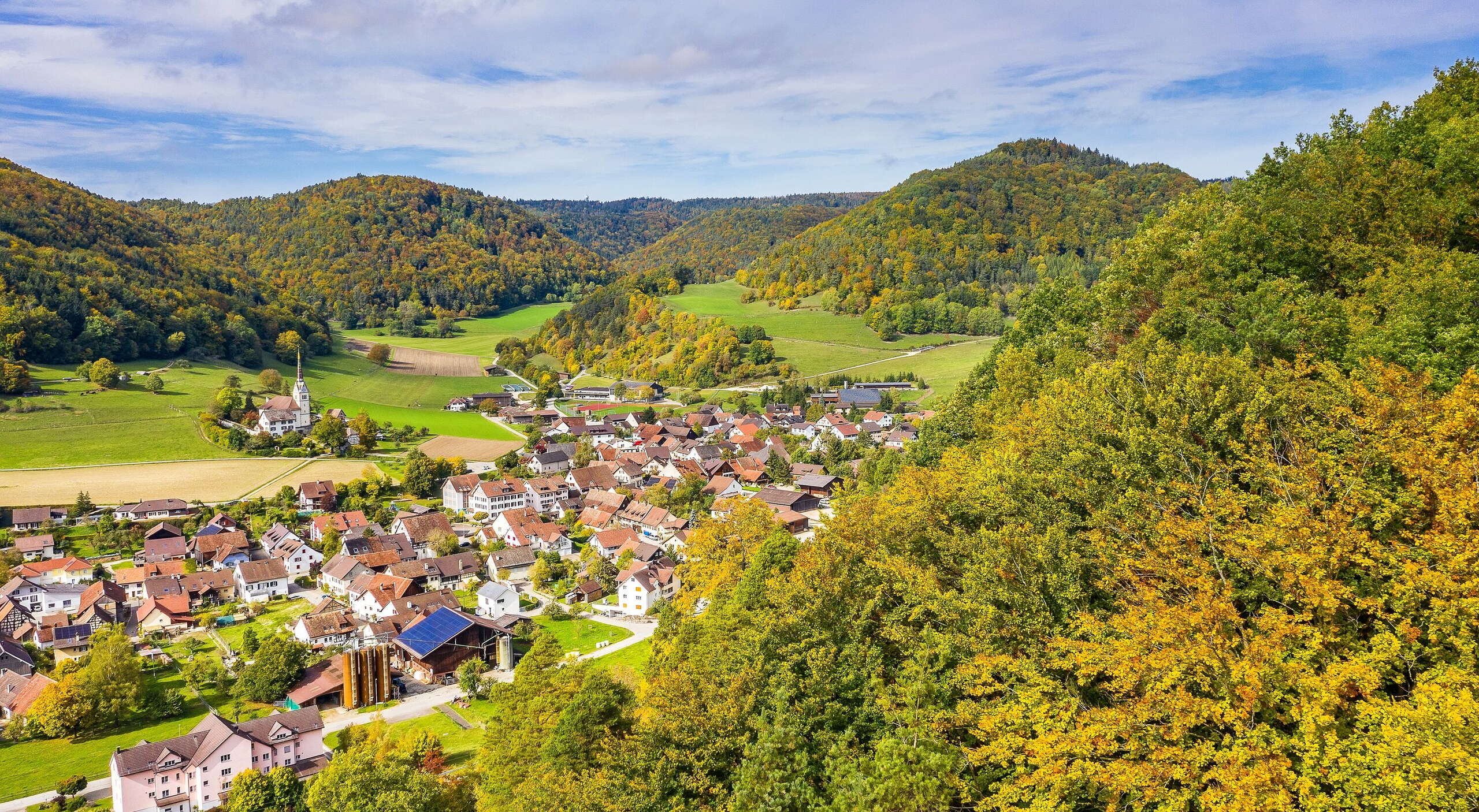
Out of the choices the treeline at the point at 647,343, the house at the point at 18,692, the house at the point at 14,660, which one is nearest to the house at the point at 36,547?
the house at the point at 14,660

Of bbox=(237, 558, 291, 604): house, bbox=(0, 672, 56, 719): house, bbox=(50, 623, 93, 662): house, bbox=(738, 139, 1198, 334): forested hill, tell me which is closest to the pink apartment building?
bbox=(0, 672, 56, 719): house

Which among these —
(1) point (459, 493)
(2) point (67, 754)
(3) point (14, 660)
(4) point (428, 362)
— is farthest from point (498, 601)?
(4) point (428, 362)

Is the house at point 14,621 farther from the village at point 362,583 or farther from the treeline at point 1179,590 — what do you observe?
the treeline at point 1179,590

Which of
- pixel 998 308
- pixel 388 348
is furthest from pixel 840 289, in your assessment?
pixel 388 348

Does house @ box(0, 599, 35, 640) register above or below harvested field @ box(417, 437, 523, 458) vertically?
below

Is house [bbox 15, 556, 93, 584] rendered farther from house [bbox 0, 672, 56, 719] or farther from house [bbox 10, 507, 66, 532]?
house [bbox 0, 672, 56, 719]

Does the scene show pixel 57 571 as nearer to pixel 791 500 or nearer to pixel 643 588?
pixel 643 588
